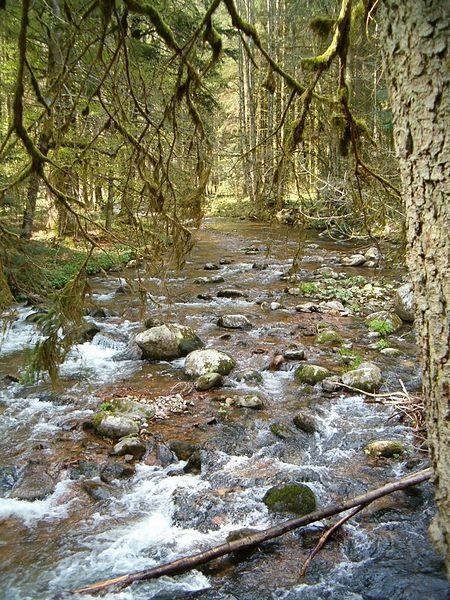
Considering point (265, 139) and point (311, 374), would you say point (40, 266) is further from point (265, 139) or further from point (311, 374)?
point (311, 374)

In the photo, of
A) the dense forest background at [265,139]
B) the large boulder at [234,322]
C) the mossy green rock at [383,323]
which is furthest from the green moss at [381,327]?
the dense forest background at [265,139]

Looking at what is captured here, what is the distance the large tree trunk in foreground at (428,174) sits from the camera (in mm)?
1278

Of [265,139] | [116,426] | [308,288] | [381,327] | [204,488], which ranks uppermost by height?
[265,139]

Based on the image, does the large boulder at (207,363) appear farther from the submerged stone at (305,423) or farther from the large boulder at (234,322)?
the large boulder at (234,322)

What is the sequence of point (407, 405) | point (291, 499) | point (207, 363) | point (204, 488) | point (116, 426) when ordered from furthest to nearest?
point (207, 363), point (407, 405), point (116, 426), point (204, 488), point (291, 499)

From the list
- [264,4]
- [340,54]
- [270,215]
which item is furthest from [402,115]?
[264,4]

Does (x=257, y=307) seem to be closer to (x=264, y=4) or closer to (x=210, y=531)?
(x=210, y=531)

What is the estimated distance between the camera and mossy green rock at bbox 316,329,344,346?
801cm

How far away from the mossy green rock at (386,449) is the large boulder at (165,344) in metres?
3.46

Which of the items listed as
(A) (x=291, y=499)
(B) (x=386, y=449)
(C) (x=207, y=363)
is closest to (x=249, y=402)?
(C) (x=207, y=363)

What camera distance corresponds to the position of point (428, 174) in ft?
4.41

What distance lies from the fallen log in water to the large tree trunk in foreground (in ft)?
5.89

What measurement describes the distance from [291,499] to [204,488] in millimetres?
859

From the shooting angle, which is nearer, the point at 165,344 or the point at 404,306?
the point at 165,344
